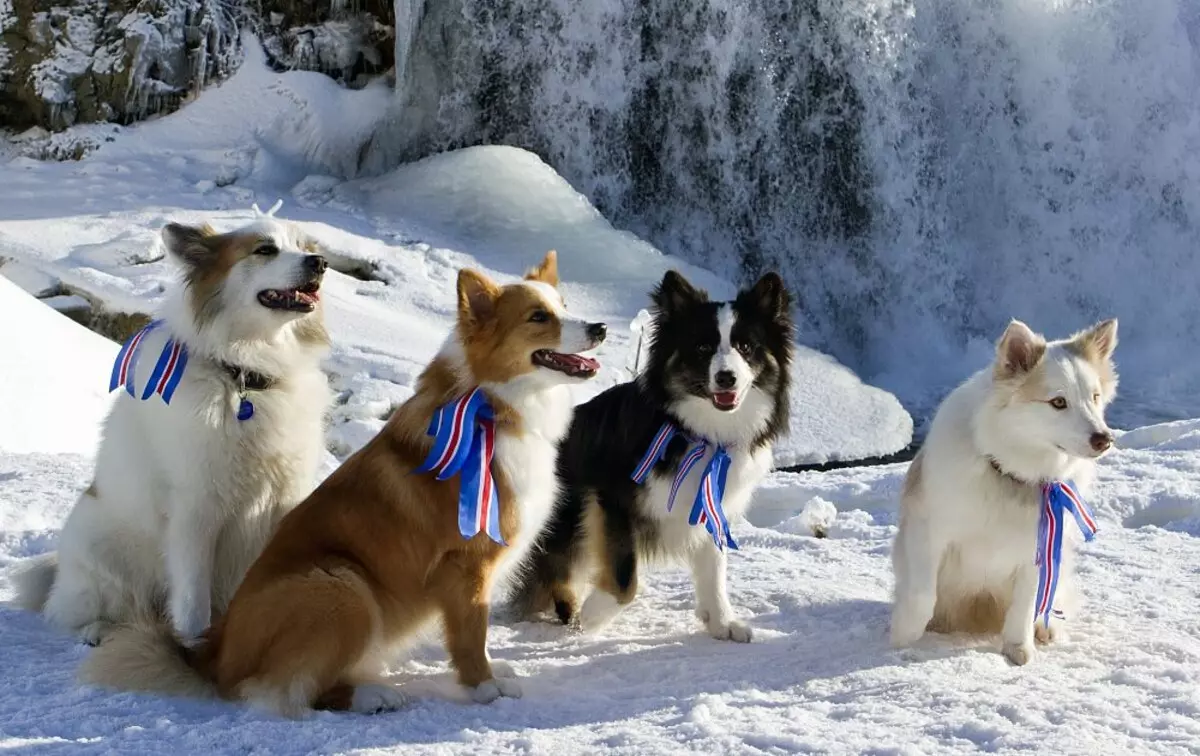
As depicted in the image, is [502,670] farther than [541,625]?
No

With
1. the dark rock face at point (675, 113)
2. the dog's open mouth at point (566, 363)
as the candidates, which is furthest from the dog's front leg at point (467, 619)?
the dark rock face at point (675, 113)

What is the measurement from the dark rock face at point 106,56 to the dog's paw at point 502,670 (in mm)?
9682

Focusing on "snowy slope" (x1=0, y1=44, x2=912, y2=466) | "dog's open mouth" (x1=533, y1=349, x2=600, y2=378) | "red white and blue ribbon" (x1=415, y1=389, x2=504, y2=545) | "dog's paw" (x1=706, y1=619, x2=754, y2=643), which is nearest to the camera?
"red white and blue ribbon" (x1=415, y1=389, x2=504, y2=545)

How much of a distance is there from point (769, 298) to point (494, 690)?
5.16 feet

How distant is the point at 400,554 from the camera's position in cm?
348

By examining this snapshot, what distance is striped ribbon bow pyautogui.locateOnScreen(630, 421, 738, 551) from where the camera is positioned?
4059mm

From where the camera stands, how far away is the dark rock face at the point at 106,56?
38.6 feet

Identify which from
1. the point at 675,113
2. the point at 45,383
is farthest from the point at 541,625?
the point at 675,113

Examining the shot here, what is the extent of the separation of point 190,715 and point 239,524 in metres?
0.80

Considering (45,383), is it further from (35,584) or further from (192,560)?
(192,560)

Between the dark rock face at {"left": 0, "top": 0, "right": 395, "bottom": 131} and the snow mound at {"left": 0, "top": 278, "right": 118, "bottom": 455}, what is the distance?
197 inches

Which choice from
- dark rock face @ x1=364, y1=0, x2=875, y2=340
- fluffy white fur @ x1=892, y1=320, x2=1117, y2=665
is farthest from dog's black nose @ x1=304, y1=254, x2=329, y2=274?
dark rock face @ x1=364, y1=0, x2=875, y2=340

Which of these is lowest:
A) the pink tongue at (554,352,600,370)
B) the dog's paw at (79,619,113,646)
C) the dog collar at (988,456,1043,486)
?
the dog's paw at (79,619,113,646)

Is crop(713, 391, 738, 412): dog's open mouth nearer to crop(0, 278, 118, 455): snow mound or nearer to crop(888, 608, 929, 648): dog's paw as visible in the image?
crop(888, 608, 929, 648): dog's paw
